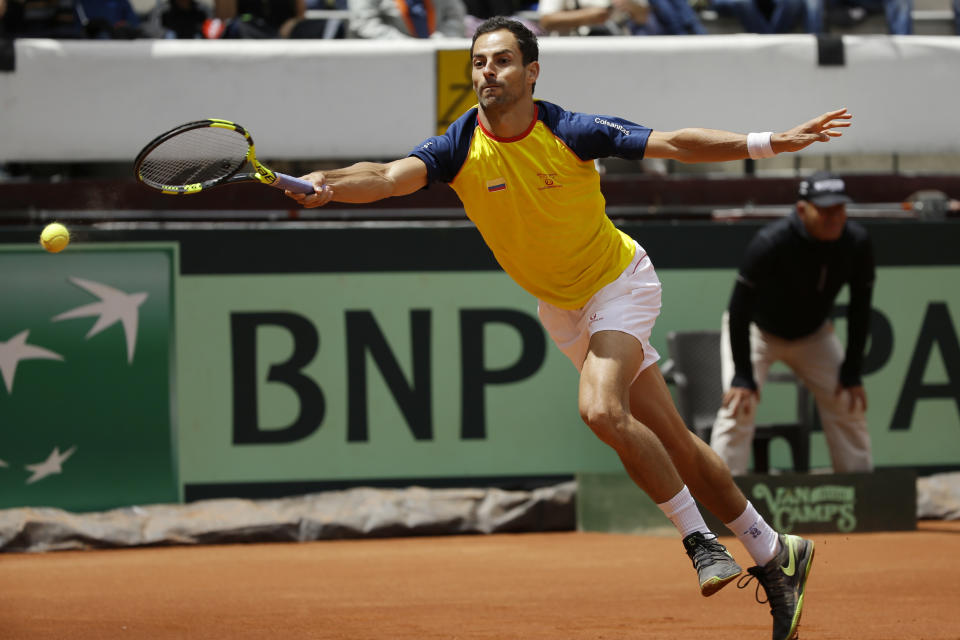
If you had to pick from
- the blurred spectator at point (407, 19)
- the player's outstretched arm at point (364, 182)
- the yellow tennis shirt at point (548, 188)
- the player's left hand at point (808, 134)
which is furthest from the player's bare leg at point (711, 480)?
the blurred spectator at point (407, 19)

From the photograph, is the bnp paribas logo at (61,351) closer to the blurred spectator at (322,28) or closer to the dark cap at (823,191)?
the blurred spectator at (322,28)

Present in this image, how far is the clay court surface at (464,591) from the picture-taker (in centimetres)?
482

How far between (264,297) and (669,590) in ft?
11.4

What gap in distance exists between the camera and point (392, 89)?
8.75 m

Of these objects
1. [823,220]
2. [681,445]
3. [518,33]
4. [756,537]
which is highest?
[518,33]

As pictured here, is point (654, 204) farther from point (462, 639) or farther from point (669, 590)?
point (462, 639)

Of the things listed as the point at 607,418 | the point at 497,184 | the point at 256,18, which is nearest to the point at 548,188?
the point at 497,184

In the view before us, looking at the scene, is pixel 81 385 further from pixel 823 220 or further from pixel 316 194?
pixel 823 220

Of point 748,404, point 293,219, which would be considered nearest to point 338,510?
point 293,219

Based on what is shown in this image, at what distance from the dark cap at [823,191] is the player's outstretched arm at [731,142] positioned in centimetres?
273

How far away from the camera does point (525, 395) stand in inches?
321

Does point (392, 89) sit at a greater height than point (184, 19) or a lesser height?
lesser

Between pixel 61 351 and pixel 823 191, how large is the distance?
469 cm

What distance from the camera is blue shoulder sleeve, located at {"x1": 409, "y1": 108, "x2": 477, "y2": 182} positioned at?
461 cm
